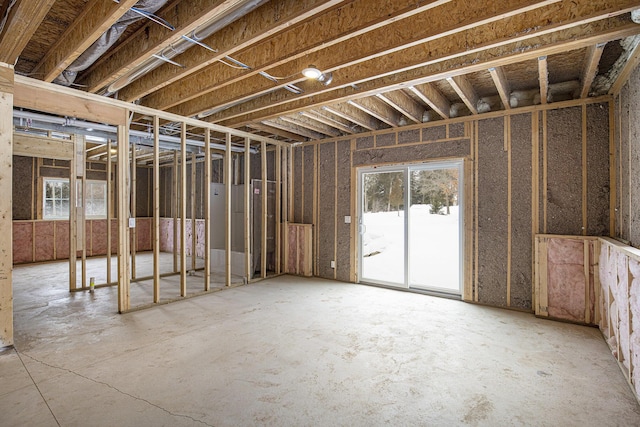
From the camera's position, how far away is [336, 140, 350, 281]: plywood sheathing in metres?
5.62

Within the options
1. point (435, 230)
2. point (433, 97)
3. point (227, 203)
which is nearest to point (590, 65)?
point (433, 97)

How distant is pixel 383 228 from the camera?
17.9ft

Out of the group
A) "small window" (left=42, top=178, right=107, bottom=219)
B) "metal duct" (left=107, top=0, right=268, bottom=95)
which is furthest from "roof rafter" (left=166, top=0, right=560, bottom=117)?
"small window" (left=42, top=178, right=107, bottom=219)

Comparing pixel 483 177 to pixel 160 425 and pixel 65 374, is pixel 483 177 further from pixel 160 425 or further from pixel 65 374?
pixel 65 374

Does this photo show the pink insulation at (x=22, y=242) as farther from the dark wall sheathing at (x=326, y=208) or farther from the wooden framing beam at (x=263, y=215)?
the dark wall sheathing at (x=326, y=208)

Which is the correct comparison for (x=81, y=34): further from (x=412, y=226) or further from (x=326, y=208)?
(x=412, y=226)

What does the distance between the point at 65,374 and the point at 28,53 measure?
3129mm

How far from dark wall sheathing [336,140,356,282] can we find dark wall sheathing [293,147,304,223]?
890 millimetres

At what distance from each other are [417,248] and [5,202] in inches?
200

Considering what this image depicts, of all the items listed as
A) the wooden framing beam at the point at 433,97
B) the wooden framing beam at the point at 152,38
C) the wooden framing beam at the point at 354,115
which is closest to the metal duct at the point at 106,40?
the wooden framing beam at the point at 152,38

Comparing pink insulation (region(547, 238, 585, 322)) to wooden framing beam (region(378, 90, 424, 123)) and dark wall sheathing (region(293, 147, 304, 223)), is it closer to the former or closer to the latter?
wooden framing beam (region(378, 90, 424, 123))

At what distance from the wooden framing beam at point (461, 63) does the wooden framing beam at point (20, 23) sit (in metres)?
2.22

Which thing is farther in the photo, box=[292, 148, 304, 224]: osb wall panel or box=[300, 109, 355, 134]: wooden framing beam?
box=[292, 148, 304, 224]: osb wall panel

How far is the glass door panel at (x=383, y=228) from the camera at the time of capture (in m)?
5.18
